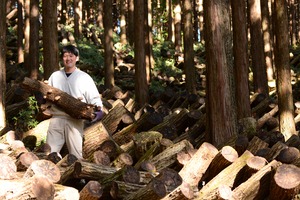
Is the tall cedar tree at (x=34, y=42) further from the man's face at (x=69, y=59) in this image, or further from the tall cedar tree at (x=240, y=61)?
the man's face at (x=69, y=59)

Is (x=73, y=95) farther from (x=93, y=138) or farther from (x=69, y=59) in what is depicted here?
(x=93, y=138)

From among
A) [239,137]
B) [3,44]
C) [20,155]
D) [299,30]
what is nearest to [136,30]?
[3,44]

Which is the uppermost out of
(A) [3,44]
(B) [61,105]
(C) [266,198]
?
(A) [3,44]

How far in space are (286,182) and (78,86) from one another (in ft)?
9.13

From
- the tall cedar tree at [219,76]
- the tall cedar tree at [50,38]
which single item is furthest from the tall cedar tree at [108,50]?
the tall cedar tree at [219,76]

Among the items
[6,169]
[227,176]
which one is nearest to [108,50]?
[227,176]

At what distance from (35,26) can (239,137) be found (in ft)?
29.1

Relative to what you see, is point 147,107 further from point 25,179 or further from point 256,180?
point 25,179

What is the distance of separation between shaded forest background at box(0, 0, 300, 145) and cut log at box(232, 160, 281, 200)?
7.50 feet

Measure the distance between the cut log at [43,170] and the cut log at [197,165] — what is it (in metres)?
1.61

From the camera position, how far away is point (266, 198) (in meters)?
5.21

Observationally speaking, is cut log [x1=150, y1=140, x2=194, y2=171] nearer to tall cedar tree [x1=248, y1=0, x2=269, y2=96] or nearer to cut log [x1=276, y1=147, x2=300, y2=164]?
cut log [x1=276, y1=147, x2=300, y2=164]

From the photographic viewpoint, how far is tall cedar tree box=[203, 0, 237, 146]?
7.58 m

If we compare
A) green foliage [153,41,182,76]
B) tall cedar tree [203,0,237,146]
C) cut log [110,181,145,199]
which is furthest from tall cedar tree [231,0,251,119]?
green foliage [153,41,182,76]
